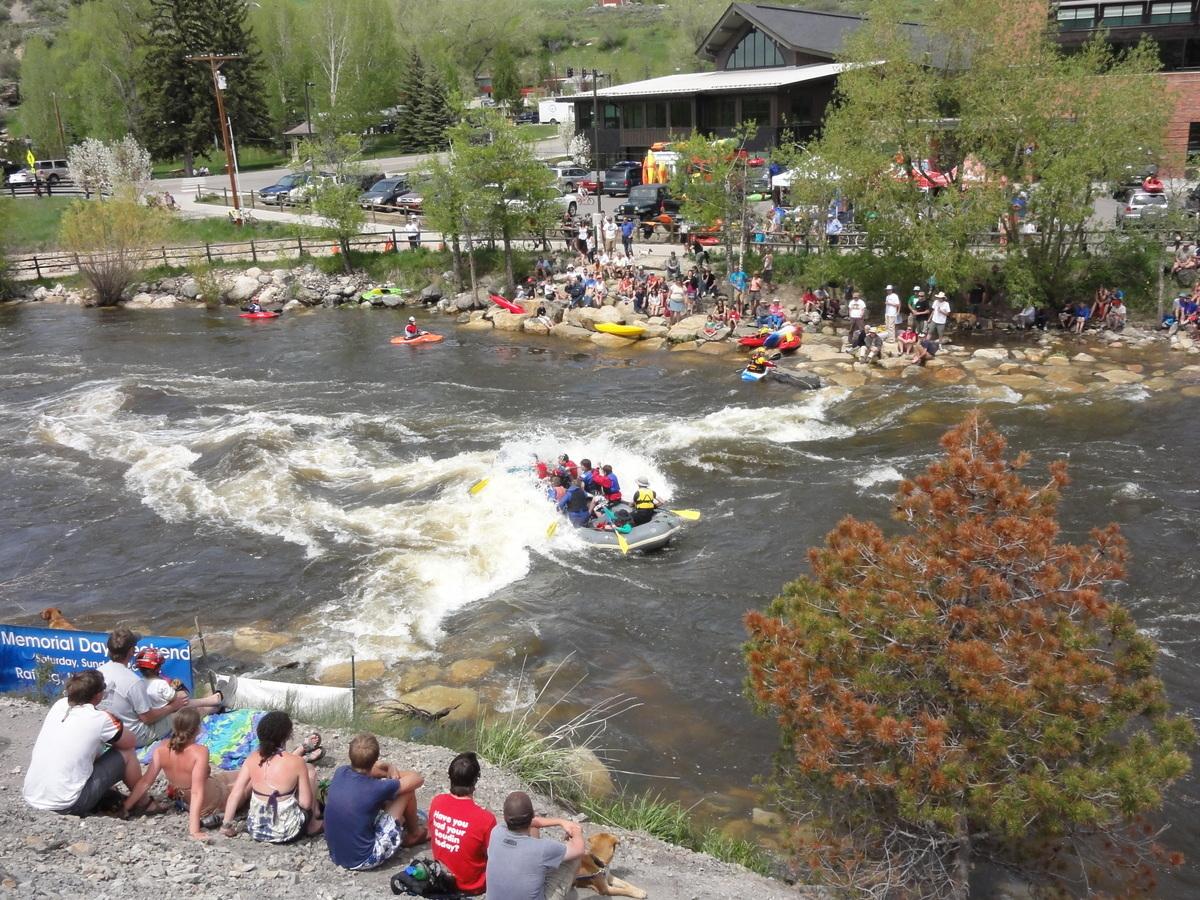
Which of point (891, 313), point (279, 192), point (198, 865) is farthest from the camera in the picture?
point (279, 192)

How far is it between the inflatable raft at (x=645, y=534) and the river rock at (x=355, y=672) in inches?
194

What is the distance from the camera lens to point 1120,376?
2605 centimetres

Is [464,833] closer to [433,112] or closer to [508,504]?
[508,504]

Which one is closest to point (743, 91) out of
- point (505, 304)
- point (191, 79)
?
point (505, 304)

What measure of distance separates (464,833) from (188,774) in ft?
8.44

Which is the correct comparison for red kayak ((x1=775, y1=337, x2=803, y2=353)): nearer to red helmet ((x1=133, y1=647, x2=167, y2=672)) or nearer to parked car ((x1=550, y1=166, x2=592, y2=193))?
red helmet ((x1=133, y1=647, x2=167, y2=672))

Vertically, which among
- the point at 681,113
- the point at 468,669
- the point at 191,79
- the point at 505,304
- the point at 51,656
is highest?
the point at 191,79

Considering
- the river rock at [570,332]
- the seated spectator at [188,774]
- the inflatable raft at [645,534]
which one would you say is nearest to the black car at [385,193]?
the river rock at [570,332]

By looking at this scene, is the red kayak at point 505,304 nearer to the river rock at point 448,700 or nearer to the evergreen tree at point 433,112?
the river rock at point 448,700

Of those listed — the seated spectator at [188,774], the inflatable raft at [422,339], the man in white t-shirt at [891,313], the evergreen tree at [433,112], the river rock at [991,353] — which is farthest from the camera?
the evergreen tree at [433,112]

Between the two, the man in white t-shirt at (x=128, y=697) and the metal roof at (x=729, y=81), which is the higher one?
the metal roof at (x=729, y=81)

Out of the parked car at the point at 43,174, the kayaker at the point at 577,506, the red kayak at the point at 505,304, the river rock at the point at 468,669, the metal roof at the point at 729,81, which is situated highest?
the metal roof at the point at 729,81

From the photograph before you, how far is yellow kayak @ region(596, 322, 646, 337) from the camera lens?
3278 cm

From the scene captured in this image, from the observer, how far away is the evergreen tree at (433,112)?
220 ft
